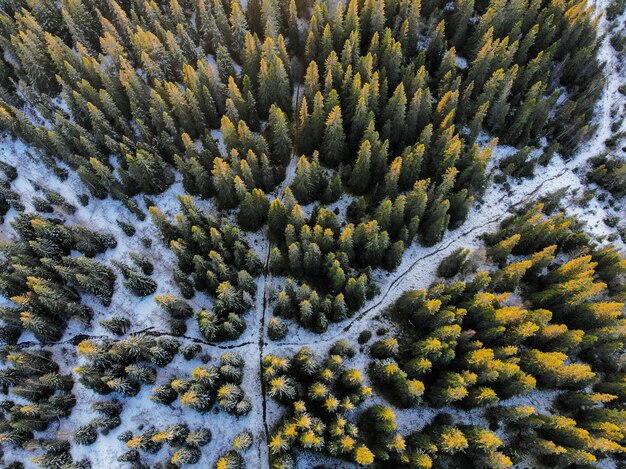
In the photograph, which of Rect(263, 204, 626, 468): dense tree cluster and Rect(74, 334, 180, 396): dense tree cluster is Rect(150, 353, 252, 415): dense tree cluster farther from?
Rect(263, 204, 626, 468): dense tree cluster

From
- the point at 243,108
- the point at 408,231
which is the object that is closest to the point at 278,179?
the point at 243,108

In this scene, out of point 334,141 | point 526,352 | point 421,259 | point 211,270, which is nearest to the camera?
point 526,352

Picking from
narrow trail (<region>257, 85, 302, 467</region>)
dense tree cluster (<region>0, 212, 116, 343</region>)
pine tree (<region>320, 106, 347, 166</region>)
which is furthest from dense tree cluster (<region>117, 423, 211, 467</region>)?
pine tree (<region>320, 106, 347, 166</region>)

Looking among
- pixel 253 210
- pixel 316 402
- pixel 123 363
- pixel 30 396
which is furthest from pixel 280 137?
pixel 30 396

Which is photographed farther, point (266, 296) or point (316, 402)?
point (266, 296)

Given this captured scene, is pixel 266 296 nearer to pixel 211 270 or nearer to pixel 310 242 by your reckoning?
pixel 211 270

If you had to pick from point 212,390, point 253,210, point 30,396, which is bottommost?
point 212,390

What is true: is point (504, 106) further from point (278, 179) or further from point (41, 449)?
point (41, 449)

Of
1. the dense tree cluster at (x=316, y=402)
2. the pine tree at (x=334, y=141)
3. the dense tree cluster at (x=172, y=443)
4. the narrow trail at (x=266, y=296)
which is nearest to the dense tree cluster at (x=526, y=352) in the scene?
the dense tree cluster at (x=316, y=402)
